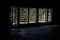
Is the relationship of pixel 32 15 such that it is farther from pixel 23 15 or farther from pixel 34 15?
pixel 23 15

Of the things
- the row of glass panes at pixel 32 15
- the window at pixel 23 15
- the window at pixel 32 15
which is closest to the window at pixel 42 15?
the row of glass panes at pixel 32 15

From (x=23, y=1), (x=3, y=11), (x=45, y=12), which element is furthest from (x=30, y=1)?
(x=3, y=11)

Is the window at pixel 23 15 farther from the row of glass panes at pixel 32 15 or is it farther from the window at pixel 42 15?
the window at pixel 42 15

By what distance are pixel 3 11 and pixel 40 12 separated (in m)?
11.1

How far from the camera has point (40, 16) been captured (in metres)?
11.9

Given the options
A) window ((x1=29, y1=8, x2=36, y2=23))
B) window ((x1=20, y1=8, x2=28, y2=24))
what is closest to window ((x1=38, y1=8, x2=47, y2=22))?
window ((x1=29, y1=8, x2=36, y2=23))

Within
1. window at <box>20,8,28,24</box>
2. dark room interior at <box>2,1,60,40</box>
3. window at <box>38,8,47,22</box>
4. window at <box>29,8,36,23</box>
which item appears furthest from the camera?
window at <box>38,8,47,22</box>

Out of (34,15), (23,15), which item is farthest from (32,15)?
(23,15)

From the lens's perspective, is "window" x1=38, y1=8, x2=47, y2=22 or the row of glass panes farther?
"window" x1=38, y1=8, x2=47, y2=22

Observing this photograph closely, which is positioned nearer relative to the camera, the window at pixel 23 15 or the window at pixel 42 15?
the window at pixel 23 15

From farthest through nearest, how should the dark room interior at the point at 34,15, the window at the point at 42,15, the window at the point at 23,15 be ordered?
the window at the point at 42,15, the window at the point at 23,15, the dark room interior at the point at 34,15

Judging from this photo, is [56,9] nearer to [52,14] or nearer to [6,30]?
[52,14]

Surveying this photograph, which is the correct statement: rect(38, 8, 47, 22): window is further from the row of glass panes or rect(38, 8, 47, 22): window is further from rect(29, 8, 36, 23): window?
rect(29, 8, 36, 23): window

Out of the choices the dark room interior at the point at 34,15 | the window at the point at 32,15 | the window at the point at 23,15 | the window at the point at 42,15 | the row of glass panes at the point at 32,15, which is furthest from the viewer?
the window at the point at 42,15
